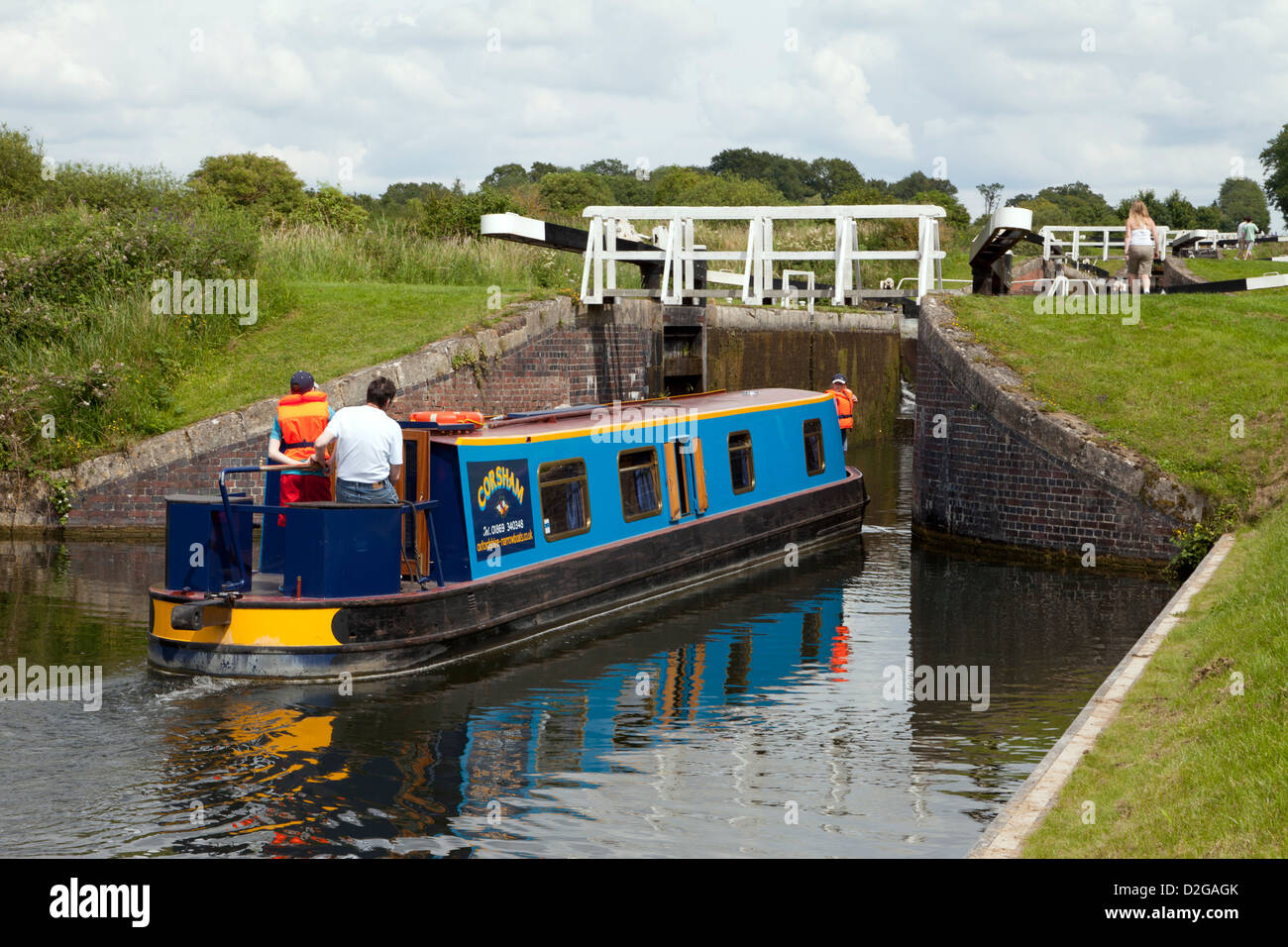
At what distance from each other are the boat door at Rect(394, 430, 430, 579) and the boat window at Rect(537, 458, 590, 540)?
1.29 metres

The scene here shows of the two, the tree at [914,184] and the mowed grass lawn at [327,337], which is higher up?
the tree at [914,184]

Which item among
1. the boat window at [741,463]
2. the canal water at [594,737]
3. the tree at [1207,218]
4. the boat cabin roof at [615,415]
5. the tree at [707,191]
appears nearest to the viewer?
the canal water at [594,737]

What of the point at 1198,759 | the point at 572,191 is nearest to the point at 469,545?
the point at 1198,759

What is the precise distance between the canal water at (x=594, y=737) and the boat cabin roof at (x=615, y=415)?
172 cm

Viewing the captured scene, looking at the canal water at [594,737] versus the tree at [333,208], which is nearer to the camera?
the canal water at [594,737]

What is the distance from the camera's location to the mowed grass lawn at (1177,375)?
44.5ft

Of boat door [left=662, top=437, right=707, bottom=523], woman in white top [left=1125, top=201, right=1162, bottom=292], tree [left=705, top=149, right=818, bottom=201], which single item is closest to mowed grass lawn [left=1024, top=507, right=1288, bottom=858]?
boat door [left=662, top=437, right=707, bottom=523]

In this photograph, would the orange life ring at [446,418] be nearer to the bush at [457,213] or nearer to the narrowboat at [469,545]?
the narrowboat at [469,545]

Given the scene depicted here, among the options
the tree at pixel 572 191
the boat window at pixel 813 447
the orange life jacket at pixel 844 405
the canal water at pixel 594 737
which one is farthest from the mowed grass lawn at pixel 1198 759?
the tree at pixel 572 191

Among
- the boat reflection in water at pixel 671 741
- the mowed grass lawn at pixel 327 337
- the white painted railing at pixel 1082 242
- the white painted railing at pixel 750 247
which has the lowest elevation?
the boat reflection in water at pixel 671 741

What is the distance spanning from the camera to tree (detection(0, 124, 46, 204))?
1094 inches

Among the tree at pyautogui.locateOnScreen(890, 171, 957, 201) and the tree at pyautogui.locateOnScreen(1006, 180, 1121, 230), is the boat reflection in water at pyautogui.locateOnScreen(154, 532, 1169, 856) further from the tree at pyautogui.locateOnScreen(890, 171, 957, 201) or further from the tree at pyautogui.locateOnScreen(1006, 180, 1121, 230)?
the tree at pyautogui.locateOnScreen(890, 171, 957, 201)

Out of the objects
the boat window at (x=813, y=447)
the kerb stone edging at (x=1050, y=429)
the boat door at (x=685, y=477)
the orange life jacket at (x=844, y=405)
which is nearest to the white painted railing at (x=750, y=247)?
the orange life jacket at (x=844, y=405)

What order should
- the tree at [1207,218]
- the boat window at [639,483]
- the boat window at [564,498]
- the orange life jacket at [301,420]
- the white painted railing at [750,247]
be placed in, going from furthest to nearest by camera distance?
the tree at [1207,218]
the white painted railing at [750,247]
the boat window at [639,483]
the boat window at [564,498]
the orange life jacket at [301,420]
